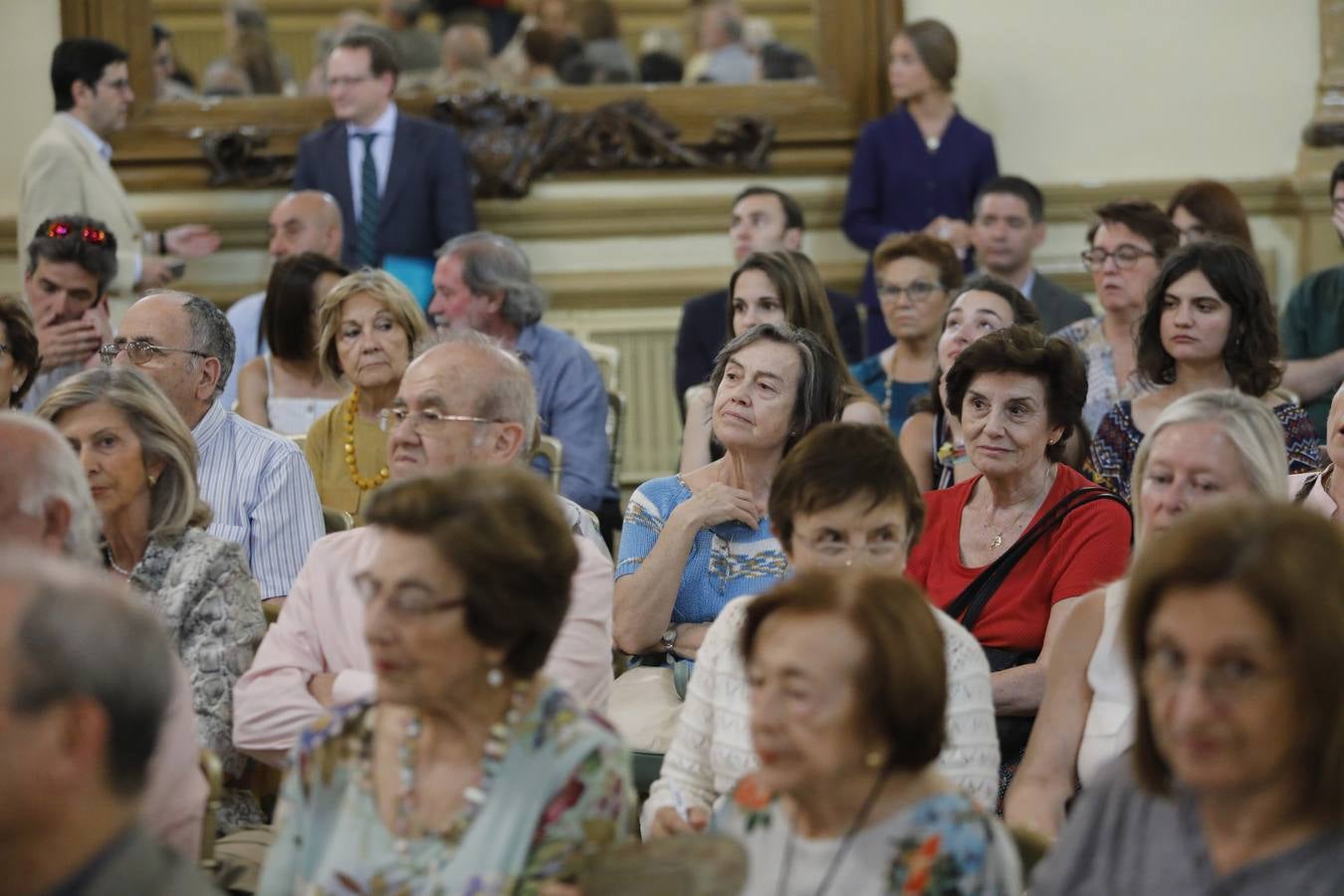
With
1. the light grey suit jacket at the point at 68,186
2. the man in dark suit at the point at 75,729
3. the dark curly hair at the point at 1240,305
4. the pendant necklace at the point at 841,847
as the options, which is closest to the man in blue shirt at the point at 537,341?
the light grey suit jacket at the point at 68,186

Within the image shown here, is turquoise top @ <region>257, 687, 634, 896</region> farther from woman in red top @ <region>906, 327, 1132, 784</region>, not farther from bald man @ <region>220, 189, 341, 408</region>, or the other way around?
bald man @ <region>220, 189, 341, 408</region>

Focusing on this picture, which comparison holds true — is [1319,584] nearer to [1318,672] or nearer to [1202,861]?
[1318,672]

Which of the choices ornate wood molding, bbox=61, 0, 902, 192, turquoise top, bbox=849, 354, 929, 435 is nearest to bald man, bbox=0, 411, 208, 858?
turquoise top, bbox=849, 354, 929, 435

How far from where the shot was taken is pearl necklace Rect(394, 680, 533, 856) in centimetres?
190

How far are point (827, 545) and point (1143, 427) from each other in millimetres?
1669

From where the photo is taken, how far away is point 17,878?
166 centimetres

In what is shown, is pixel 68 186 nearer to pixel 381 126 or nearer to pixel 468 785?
pixel 381 126

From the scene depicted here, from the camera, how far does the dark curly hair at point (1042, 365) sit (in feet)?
10.6

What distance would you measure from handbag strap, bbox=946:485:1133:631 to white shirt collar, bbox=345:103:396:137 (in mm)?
3630

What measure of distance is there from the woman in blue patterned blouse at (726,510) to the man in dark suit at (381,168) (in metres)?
2.88

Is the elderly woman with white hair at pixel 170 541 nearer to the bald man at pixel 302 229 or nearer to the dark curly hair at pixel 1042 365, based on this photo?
the dark curly hair at pixel 1042 365

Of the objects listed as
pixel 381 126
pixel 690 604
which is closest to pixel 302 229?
pixel 381 126

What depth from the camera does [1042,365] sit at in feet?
10.7

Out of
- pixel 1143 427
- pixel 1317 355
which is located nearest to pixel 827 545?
pixel 1143 427
